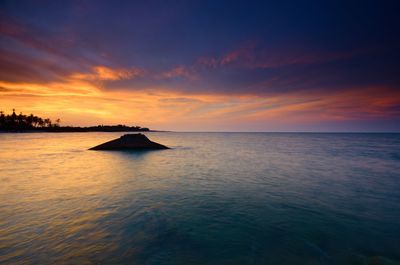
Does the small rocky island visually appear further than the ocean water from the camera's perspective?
Yes

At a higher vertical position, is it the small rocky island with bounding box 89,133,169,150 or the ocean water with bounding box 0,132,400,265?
the small rocky island with bounding box 89,133,169,150

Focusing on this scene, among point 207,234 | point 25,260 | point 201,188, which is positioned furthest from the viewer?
point 201,188

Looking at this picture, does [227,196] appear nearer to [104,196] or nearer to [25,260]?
[104,196]

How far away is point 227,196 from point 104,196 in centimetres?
719

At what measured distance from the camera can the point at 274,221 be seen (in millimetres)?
7867

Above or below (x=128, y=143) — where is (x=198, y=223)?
below

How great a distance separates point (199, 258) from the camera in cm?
537

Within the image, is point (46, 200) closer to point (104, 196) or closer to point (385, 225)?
point (104, 196)

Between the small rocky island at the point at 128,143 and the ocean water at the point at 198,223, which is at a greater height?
the small rocky island at the point at 128,143

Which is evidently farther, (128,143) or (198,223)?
(128,143)

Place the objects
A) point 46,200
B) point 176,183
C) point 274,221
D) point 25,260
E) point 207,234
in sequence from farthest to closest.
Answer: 1. point 176,183
2. point 46,200
3. point 274,221
4. point 207,234
5. point 25,260

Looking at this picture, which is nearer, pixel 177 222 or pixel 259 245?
pixel 259 245

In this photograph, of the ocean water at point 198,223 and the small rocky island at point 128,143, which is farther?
the small rocky island at point 128,143

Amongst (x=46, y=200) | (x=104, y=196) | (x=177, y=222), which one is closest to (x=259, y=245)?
(x=177, y=222)
